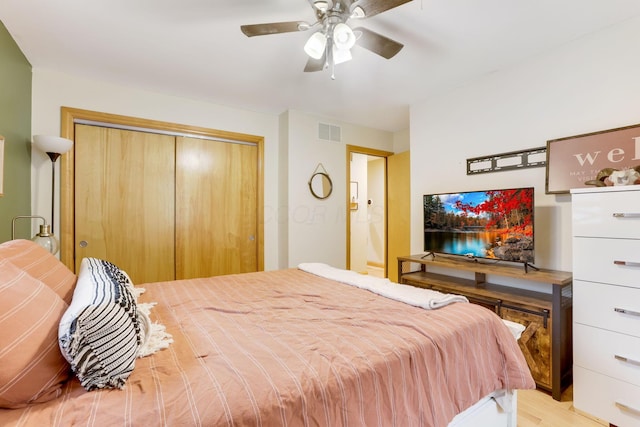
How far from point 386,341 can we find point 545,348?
5.07 feet

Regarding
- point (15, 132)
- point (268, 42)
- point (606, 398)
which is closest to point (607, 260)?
point (606, 398)

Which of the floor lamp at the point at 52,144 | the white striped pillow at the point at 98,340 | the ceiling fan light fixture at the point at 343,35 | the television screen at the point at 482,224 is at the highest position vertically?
the ceiling fan light fixture at the point at 343,35

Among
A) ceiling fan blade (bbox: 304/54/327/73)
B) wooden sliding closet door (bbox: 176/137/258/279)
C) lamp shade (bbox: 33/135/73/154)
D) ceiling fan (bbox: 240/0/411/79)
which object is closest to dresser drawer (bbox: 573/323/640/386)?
ceiling fan (bbox: 240/0/411/79)

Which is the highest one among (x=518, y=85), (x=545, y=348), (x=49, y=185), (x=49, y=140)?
(x=518, y=85)

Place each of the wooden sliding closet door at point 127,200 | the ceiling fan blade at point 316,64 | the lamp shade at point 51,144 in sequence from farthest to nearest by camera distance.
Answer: the wooden sliding closet door at point 127,200, the lamp shade at point 51,144, the ceiling fan blade at point 316,64

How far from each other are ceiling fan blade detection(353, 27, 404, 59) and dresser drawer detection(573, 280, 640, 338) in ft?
5.93

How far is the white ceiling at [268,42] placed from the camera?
1.79 meters

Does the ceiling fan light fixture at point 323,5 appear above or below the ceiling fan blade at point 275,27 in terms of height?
above

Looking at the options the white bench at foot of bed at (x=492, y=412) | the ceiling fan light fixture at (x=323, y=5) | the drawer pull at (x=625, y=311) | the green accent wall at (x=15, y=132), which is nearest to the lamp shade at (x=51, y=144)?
the green accent wall at (x=15, y=132)

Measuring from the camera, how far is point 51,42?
211 centimetres

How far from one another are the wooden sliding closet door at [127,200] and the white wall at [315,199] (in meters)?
1.31

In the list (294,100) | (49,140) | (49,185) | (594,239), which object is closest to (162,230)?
(49,185)

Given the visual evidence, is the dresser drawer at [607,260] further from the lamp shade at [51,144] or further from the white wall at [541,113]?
the lamp shade at [51,144]

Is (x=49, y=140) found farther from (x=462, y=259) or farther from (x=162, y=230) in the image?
(x=462, y=259)
